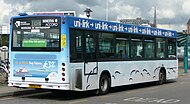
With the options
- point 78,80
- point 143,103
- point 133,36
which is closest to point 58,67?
point 78,80

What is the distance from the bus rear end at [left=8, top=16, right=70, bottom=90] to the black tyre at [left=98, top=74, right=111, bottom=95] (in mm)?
2330

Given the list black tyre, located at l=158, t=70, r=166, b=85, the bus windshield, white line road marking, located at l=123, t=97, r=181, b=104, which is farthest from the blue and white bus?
black tyre, located at l=158, t=70, r=166, b=85

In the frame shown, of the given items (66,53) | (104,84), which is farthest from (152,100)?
(66,53)

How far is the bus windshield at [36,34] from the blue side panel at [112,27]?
2.18 feet

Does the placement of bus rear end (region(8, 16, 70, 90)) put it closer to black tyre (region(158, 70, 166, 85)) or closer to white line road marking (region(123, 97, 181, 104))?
white line road marking (region(123, 97, 181, 104))

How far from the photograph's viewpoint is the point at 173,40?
73.0ft

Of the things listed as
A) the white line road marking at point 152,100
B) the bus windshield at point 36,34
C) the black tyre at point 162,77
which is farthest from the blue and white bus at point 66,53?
the black tyre at point 162,77

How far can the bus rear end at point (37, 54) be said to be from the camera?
13.6m

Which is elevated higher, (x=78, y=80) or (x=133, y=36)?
(x=133, y=36)

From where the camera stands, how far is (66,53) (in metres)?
13.5

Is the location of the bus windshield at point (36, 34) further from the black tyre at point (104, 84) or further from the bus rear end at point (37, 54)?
the black tyre at point (104, 84)

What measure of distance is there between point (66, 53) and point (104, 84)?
2.90m

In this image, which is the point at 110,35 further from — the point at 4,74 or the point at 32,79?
the point at 4,74

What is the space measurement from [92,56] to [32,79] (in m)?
2.43
